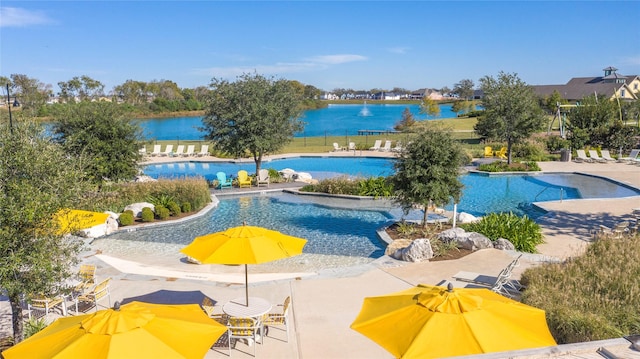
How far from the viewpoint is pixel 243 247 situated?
817 cm

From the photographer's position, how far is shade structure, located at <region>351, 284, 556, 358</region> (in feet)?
16.6

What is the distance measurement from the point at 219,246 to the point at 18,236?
2962 mm

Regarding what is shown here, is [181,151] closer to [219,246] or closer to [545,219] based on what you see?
[545,219]

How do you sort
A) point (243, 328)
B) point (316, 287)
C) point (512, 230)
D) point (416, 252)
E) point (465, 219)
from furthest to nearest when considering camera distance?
point (465, 219), point (512, 230), point (416, 252), point (316, 287), point (243, 328)

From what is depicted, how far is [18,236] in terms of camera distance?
265 inches

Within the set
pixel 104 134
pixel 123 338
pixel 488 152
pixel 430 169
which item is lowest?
pixel 488 152

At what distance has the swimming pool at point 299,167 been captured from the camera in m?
28.9

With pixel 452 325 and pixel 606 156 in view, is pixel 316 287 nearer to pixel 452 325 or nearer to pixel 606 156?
pixel 452 325

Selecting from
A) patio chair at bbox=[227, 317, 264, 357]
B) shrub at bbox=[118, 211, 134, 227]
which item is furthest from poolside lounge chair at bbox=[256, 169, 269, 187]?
patio chair at bbox=[227, 317, 264, 357]

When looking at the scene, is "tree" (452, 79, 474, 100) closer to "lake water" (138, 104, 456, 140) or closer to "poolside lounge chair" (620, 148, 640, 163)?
"lake water" (138, 104, 456, 140)

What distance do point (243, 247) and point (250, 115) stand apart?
52.8 ft

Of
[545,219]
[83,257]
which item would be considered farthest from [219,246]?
[545,219]

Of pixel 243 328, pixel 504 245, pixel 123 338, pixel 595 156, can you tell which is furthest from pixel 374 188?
pixel 595 156

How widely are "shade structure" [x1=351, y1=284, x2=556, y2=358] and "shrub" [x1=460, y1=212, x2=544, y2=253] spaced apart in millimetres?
8398
